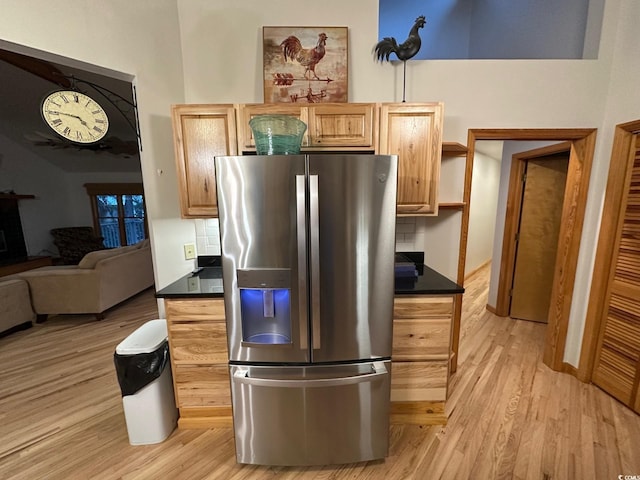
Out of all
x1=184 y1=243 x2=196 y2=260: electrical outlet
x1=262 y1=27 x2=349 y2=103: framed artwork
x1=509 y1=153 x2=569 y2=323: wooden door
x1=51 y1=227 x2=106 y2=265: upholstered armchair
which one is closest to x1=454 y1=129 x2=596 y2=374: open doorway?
x1=509 y1=153 x2=569 y2=323: wooden door

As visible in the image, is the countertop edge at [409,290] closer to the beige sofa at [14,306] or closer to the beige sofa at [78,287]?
the beige sofa at [78,287]

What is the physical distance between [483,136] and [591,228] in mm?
1092

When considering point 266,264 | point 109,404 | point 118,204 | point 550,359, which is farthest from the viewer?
point 118,204

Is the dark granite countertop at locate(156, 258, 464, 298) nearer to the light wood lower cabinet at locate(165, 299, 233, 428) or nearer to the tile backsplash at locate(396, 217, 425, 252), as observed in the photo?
the light wood lower cabinet at locate(165, 299, 233, 428)

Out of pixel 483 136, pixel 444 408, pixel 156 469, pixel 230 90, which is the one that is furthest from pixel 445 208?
pixel 156 469

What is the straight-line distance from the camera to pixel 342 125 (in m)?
1.76

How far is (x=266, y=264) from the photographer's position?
128 cm

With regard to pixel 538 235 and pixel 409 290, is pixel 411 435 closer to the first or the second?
pixel 409 290

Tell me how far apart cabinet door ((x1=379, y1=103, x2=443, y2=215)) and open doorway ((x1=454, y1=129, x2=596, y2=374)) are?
467 mm

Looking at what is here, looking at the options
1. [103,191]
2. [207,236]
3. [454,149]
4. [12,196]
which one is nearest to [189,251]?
[207,236]

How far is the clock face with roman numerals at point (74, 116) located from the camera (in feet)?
5.20

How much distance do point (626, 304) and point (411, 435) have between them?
178 centimetres

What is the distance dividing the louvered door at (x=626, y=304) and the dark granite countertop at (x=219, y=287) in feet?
4.17

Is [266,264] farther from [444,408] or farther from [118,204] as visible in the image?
[118,204]
